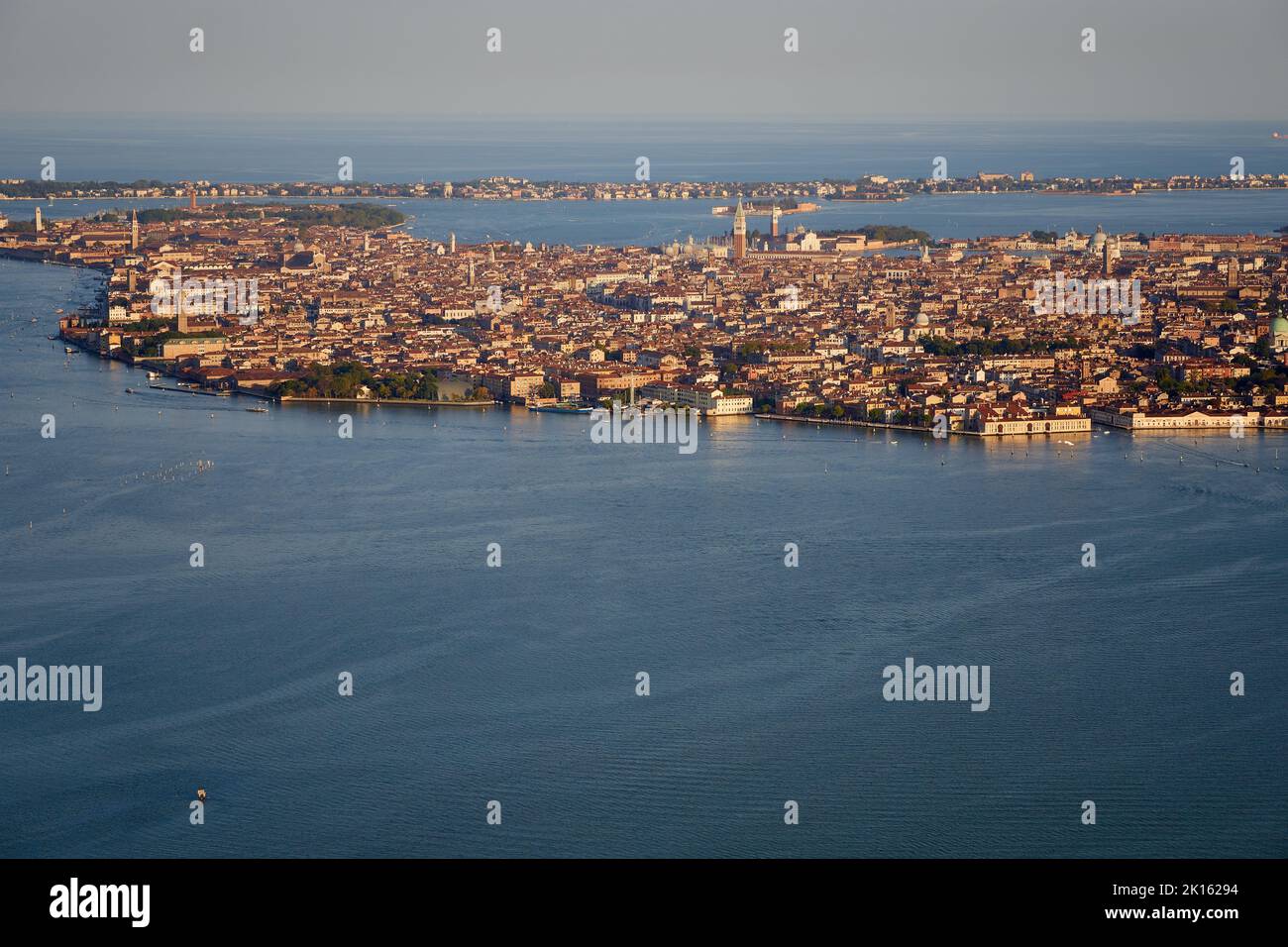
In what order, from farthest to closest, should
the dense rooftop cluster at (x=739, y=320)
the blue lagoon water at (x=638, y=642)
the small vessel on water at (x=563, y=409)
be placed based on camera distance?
the dense rooftop cluster at (x=739, y=320) < the small vessel on water at (x=563, y=409) < the blue lagoon water at (x=638, y=642)

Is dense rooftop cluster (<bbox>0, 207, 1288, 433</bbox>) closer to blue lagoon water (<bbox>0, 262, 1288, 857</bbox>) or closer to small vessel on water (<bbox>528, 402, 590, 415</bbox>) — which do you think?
small vessel on water (<bbox>528, 402, 590, 415</bbox>)

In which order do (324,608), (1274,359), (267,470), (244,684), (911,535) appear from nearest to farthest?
(244,684) → (324,608) → (911,535) → (267,470) → (1274,359)

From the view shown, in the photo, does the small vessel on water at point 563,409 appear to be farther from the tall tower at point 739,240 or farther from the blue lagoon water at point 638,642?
the tall tower at point 739,240

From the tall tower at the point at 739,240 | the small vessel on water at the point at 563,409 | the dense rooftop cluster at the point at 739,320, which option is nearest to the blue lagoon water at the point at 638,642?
the small vessel on water at the point at 563,409

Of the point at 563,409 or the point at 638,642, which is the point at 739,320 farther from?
the point at 638,642

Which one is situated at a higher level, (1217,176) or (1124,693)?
(1217,176)

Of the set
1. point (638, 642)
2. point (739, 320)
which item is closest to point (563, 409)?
point (739, 320)

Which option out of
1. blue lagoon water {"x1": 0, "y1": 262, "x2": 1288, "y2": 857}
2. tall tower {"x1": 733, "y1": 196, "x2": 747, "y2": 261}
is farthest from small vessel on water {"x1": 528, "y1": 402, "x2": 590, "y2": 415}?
tall tower {"x1": 733, "y1": 196, "x2": 747, "y2": 261}

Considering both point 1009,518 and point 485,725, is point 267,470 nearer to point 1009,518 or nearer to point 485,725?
point 1009,518
